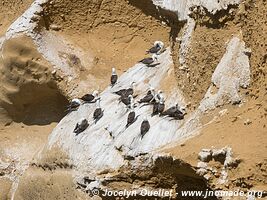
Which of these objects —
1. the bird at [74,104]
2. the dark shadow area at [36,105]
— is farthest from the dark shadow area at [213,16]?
the dark shadow area at [36,105]

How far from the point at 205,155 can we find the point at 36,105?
5.10 m

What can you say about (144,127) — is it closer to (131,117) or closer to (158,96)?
(131,117)

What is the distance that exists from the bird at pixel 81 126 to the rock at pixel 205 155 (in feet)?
9.12

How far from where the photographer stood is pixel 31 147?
420 inches

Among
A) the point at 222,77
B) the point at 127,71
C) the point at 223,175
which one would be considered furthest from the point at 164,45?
the point at 223,175

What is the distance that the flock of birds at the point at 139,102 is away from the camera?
748 cm

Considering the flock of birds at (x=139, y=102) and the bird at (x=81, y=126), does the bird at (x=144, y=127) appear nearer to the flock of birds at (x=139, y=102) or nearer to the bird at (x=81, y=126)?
the flock of birds at (x=139, y=102)

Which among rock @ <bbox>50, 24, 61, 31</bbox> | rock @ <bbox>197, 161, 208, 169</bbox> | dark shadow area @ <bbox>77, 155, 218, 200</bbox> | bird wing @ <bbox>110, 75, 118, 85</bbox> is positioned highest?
rock @ <bbox>50, 24, 61, 31</bbox>

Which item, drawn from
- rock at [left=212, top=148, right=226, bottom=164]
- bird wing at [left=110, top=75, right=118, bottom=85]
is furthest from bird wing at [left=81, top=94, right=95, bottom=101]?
rock at [left=212, top=148, right=226, bottom=164]

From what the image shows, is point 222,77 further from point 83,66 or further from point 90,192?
point 83,66

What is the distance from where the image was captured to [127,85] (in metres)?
8.79

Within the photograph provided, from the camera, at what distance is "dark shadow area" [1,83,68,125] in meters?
10.3

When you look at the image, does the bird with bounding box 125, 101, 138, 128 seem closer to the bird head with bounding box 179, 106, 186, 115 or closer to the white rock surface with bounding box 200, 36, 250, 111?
the bird head with bounding box 179, 106, 186, 115

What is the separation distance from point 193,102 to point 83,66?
299 cm
